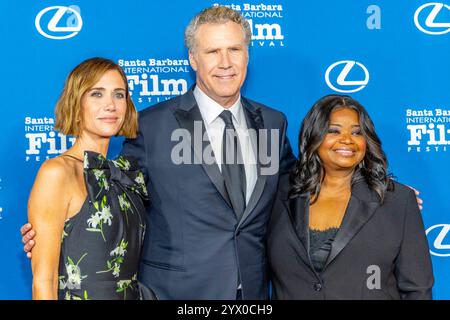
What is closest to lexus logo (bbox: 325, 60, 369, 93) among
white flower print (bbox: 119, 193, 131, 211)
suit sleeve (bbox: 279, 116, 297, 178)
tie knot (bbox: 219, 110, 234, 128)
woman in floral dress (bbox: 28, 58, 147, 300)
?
suit sleeve (bbox: 279, 116, 297, 178)

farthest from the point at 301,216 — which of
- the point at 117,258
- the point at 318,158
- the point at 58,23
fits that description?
the point at 58,23

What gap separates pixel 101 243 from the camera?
2.28 m

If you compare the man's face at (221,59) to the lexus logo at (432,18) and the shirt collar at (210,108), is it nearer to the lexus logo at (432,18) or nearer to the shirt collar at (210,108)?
the shirt collar at (210,108)

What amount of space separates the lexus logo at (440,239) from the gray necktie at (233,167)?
3.84 ft

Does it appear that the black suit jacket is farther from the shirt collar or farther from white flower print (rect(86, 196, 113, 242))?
white flower print (rect(86, 196, 113, 242))

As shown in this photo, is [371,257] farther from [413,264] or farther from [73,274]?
[73,274]

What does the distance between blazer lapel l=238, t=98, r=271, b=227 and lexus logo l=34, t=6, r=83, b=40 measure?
95 centimetres

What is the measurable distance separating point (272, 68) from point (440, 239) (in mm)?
1158

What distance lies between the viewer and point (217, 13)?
272cm

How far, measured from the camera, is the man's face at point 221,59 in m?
2.68

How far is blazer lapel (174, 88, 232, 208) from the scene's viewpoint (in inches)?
102
